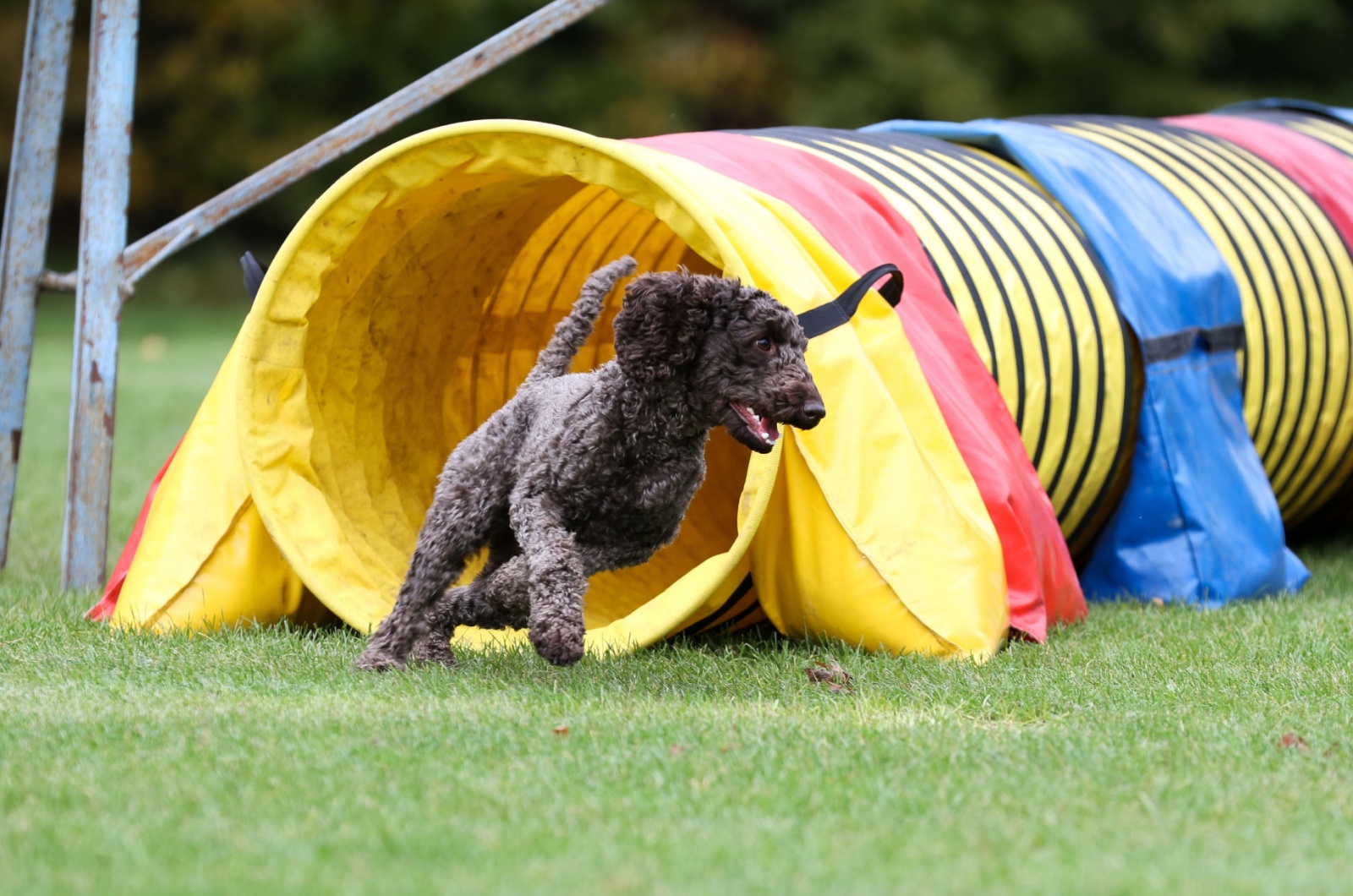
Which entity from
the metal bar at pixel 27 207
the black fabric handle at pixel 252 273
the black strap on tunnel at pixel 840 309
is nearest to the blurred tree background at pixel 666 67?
the metal bar at pixel 27 207

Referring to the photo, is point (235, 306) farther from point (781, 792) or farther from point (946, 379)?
point (781, 792)

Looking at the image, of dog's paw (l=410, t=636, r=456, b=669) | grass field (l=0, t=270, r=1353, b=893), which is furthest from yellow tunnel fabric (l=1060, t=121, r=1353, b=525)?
dog's paw (l=410, t=636, r=456, b=669)

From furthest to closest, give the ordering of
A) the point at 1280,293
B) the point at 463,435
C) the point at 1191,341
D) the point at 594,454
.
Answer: the point at 1280,293
the point at 1191,341
the point at 463,435
the point at 594,454

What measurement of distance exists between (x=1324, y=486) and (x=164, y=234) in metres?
5.08

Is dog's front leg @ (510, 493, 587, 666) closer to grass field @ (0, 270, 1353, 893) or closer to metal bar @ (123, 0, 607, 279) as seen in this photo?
grass field @ (0, 270, 1353, 893)

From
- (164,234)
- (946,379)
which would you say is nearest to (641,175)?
(946,379)

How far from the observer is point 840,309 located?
15.0 feet

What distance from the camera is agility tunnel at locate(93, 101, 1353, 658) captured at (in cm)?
453

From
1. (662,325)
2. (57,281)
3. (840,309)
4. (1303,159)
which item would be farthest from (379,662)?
(1303,159)

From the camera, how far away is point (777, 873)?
2717mm

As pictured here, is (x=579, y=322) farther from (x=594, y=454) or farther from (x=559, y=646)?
(x=559, y=646)

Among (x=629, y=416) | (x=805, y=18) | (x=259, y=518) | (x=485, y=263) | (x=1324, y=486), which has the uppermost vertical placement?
(x=805, y=18)

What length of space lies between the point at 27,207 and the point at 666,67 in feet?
67.0

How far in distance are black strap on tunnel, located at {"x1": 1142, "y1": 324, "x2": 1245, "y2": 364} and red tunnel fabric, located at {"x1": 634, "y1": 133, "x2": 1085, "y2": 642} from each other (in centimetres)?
94
